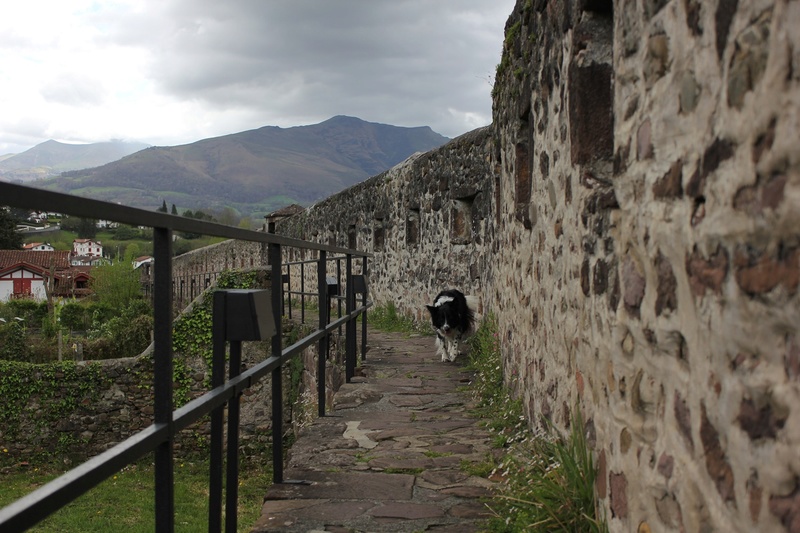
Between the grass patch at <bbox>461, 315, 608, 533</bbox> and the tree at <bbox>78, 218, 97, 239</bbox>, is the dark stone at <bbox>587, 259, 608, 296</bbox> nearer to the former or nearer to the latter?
the grass patch at <bbox>461, 315, 608, 533</bbox>

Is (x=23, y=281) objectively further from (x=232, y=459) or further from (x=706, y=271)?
(x=706, y=271)

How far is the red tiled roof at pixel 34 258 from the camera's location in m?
2.54

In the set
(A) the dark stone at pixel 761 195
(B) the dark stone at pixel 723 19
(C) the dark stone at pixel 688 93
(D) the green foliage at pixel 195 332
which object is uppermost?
(B) the dark stone at pixel 723 19

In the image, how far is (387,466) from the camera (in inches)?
163

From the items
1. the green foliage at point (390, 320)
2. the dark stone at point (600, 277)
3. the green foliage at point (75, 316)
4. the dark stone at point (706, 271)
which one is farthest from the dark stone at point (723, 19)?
the green foliage at point (75, 316)

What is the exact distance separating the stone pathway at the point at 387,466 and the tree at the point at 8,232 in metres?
1.76

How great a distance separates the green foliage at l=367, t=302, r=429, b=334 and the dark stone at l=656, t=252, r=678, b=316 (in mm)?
9082

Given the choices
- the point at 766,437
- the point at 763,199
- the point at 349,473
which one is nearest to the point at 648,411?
the point at 766,437

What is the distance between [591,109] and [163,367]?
207 centimetres

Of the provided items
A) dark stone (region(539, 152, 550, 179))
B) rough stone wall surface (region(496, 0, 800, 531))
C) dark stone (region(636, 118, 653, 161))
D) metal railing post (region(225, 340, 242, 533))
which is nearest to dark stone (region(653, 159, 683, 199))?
rough stone wall surface (region(496, 0, 800, 531))

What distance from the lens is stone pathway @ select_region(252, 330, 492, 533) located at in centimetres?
330

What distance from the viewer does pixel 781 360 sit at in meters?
1.36

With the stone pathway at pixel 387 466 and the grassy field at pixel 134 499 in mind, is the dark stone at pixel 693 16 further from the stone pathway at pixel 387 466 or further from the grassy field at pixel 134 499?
the grassy field at pixel 134 499

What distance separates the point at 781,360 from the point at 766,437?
0.15 meters
